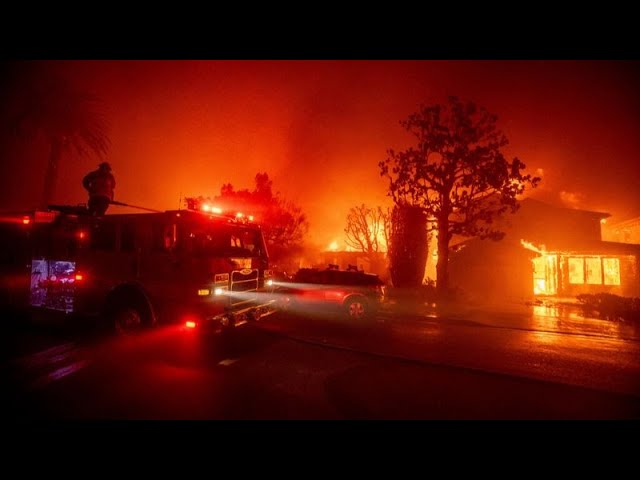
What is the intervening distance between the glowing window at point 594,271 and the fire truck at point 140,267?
23682 millimetres

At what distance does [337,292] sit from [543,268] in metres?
19.0

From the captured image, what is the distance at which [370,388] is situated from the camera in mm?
5199

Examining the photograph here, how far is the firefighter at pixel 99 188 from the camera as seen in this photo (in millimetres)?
7793

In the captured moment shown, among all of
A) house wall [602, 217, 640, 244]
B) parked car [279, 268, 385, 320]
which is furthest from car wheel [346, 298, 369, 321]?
house wall [602, 217, 640, 244]

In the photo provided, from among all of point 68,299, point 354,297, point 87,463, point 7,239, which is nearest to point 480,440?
point 87,463

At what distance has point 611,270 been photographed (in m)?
21.3

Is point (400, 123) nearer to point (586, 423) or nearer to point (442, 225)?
point (442, 225)

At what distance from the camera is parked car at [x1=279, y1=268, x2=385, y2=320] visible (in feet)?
36.0

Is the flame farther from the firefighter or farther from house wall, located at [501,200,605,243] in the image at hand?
the firefighter

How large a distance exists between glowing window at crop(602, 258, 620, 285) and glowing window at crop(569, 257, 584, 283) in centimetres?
127

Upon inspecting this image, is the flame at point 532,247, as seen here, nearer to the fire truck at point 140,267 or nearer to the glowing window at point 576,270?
the glowing window at point 576,270

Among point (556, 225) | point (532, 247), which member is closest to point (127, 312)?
point (532, 247)

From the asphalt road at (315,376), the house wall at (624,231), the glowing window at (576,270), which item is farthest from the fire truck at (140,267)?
the house wall at (624,231)

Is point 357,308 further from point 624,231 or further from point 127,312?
point 624,231
